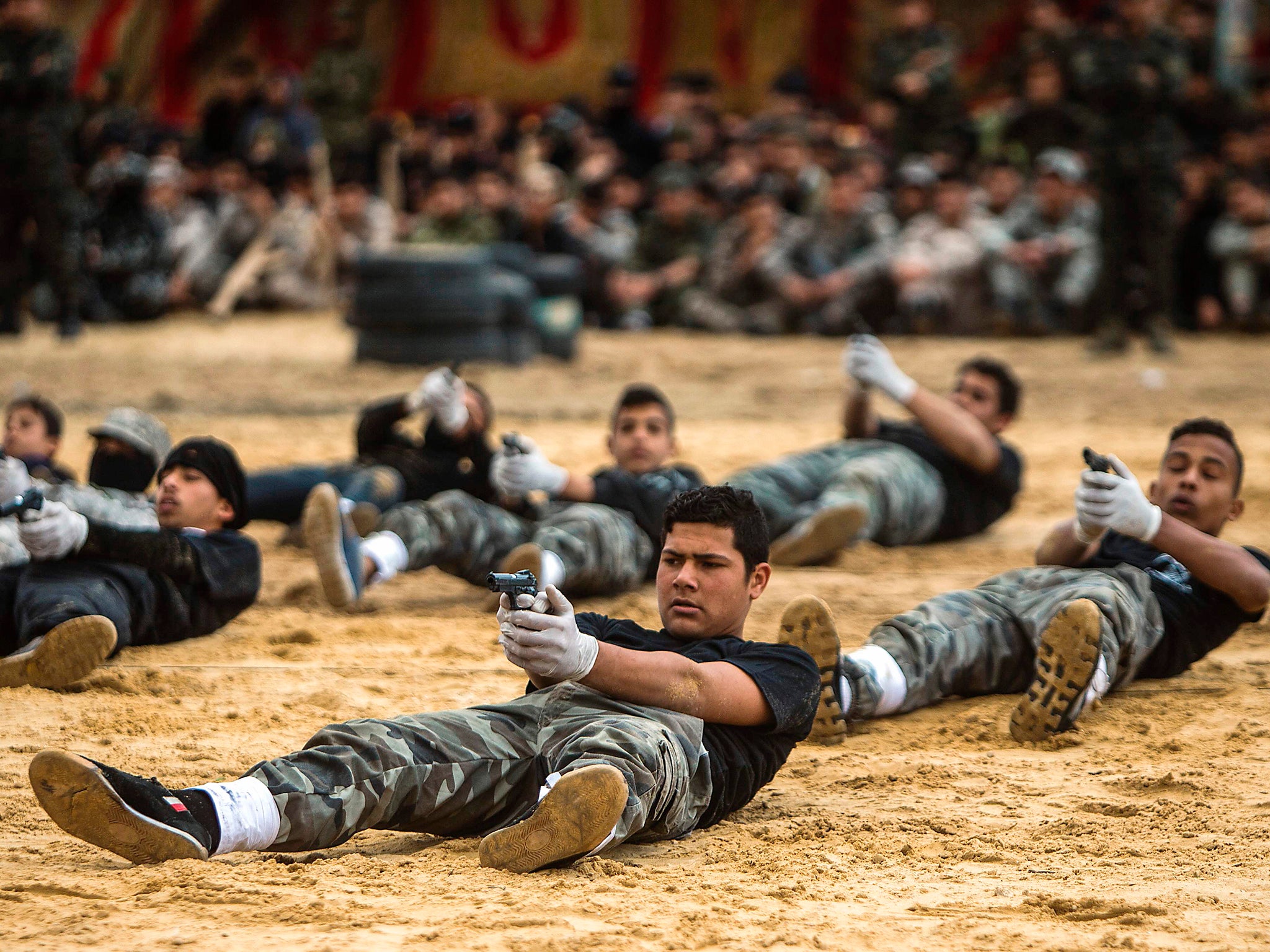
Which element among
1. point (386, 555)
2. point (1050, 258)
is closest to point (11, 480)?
point (386, 555)

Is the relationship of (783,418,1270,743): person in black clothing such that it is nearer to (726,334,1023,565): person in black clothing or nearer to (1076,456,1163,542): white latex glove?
(1076,456,1163,542): white latex glove

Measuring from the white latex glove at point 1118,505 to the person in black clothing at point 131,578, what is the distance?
7.54ft

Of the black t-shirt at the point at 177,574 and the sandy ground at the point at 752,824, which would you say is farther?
the black t-shirt at the point at 177,574

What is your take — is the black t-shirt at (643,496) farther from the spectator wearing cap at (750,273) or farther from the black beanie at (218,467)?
the spectator wearing cap at (750,273)

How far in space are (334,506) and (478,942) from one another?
227 centimetres

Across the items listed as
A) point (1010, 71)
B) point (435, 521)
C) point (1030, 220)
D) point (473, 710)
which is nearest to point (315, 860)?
point (473, 710)

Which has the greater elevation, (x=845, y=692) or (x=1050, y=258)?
(x=1050, y=258)

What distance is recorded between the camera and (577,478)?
5020 mm

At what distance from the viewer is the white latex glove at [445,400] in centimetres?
529

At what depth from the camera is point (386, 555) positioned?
4.73 m

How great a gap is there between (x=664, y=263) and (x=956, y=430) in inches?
323

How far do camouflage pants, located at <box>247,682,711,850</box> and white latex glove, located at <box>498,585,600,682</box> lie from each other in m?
0.17

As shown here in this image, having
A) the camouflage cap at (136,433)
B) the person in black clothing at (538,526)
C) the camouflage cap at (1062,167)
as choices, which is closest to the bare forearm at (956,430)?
the person in black clothing at (538,526)

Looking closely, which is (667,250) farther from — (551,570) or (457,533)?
(551,570)
